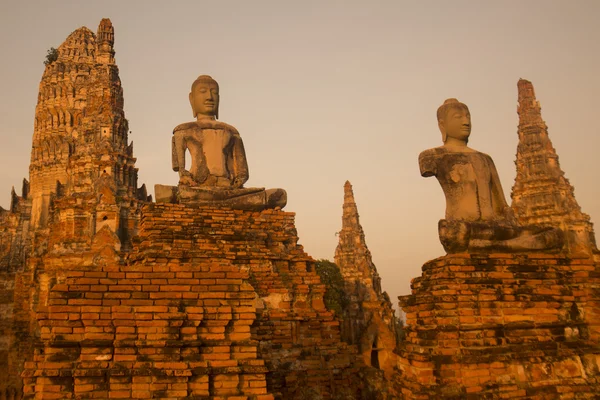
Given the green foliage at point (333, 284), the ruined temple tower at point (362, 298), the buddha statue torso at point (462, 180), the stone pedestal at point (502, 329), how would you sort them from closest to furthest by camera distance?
the stone pedestal at point (502, 329) < the buddha statue torso at point (462, 180) < the ruined temple tower at point (362, 298) < the green foliage at point (333, 284)

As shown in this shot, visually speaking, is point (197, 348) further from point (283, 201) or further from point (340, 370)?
point (283, 201)

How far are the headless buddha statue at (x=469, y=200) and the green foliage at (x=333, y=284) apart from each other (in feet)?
98.6

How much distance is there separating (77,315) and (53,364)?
50cm

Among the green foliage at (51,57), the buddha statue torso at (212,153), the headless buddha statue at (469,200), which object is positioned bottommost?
the headless buddha statue at (469,200)

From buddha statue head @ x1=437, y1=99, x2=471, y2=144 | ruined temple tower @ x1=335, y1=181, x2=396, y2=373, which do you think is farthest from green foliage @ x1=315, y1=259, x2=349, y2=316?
buddha statue head @ x1=437, y1=99, x2=471, y2=144

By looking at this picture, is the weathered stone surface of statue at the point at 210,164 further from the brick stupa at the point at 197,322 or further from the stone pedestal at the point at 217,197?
the brick stupa at the point at 197,322

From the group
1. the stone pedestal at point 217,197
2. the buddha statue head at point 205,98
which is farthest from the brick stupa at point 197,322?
the buddha statue head at point 205,98

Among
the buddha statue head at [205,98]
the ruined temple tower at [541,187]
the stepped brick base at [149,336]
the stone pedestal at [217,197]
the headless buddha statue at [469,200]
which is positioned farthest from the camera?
the ruined temple tower at [541,187]

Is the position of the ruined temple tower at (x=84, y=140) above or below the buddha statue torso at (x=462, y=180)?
above

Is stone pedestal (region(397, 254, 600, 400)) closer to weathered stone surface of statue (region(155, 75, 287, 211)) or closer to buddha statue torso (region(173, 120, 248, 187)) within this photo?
weathered stone surface of statue (region(155, 75, 287, 211))

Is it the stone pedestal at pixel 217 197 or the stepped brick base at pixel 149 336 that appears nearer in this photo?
the stepped brick base at pixel 149 336

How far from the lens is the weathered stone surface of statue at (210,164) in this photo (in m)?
10.5

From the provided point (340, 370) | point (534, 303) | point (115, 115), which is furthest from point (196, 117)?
point (115, 115)

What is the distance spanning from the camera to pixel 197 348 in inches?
232
